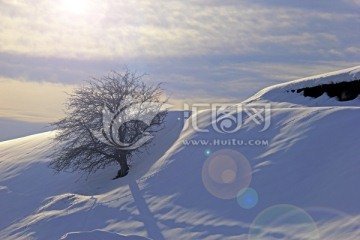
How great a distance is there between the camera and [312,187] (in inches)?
534

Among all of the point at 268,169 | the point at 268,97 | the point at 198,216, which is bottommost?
the point at 198,216

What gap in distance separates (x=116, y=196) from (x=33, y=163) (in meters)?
12.4

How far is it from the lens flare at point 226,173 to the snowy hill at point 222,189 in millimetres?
49

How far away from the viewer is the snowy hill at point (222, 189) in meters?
12.5

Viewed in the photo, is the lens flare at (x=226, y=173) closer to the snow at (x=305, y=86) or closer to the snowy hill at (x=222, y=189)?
the snowy hill at (x=222, y=189)

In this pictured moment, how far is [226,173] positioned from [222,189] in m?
1.22

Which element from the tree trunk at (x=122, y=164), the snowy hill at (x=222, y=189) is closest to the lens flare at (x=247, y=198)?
the snowy hill at (x=222, y=189)

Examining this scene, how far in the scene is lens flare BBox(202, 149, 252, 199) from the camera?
15.6 metres

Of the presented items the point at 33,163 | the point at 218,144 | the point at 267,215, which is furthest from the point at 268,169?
the point at 33,163

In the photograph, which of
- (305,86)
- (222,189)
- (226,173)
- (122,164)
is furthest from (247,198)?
(305,86)

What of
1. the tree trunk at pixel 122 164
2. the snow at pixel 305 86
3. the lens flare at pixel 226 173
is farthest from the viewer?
the snow at pixel 305 86

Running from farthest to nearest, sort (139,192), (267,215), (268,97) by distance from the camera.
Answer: (268,97), (139,192), (267,215)

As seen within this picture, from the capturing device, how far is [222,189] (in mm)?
15898

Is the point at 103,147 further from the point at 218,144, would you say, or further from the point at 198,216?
the point at 198,216
